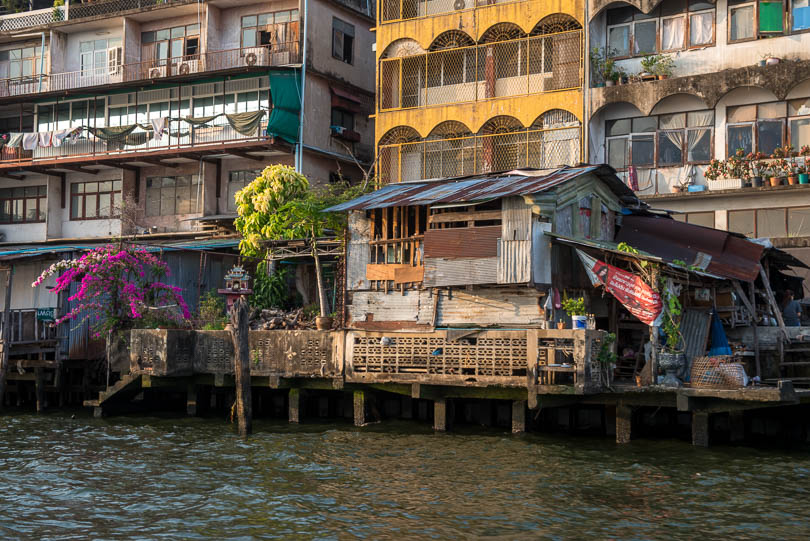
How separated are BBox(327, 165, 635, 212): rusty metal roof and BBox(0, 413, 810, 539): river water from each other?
5.08 m

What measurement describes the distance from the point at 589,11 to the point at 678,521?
19760mm

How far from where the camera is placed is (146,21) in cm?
3831

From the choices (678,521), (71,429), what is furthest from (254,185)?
(678,521)

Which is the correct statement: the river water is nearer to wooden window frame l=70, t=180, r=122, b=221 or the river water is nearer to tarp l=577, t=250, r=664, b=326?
tarp l=577, t=250, r=664, b=326

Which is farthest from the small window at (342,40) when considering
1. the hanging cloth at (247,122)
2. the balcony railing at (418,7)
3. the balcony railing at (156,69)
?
the hanging cloth at (247,122)

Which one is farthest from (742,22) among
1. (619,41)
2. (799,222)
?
(799,222)

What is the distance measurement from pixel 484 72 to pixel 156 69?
1289 centimetres

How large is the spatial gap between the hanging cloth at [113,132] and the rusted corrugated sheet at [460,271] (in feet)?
61.9

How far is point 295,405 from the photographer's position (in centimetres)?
2367

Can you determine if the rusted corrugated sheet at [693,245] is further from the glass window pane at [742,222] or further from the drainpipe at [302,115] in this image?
the drainpipe at [302,115]

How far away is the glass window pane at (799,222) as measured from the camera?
27609 mm

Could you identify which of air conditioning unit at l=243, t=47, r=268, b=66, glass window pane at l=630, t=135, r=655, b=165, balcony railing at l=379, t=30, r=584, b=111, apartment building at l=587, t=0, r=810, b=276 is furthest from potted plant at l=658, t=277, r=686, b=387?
air conditioning unit at l=243, t=47, r=268, b=66

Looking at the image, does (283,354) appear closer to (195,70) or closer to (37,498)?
(37,498)

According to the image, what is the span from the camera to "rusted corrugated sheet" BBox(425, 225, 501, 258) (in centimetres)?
2098
